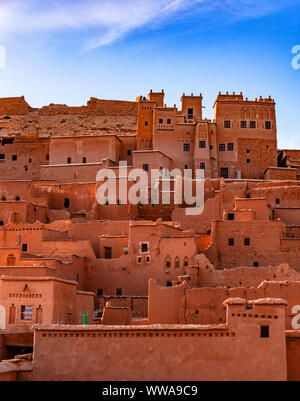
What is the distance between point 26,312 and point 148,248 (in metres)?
7.30

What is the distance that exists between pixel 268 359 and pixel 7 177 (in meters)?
29.5

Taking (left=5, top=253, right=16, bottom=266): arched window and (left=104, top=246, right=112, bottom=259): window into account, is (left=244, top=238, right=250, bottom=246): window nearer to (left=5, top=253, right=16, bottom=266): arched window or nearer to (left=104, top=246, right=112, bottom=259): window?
(left=104, top=246, right=112, bottom=259): window

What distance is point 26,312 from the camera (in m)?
21.7

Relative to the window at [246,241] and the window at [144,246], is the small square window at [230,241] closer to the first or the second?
the window at [246,241]

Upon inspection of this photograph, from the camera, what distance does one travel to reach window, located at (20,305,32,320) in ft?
70.8

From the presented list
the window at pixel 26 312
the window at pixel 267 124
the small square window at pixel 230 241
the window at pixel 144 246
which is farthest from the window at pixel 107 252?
the window at pixel 267 124

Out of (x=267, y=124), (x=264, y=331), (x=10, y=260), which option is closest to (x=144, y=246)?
(x=10, y=260)

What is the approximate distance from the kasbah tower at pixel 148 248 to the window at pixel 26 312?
0.04 m

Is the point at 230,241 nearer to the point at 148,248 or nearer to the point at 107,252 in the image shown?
the point at 148,248

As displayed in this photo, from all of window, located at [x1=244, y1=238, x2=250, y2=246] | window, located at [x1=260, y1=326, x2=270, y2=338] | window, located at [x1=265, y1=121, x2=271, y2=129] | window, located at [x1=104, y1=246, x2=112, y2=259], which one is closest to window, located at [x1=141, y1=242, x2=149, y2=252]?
window, located at [x1=104, y1=246, x2=112, y2=259]

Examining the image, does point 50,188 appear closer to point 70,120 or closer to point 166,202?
point 166,202

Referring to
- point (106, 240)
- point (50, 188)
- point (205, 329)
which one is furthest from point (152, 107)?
point (205, 329)

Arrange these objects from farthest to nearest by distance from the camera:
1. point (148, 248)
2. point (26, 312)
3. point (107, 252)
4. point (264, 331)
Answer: point (107, 252) → point (148, 248) → point (26, 312) → point (264, 331)

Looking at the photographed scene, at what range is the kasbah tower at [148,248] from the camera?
16.1 m
